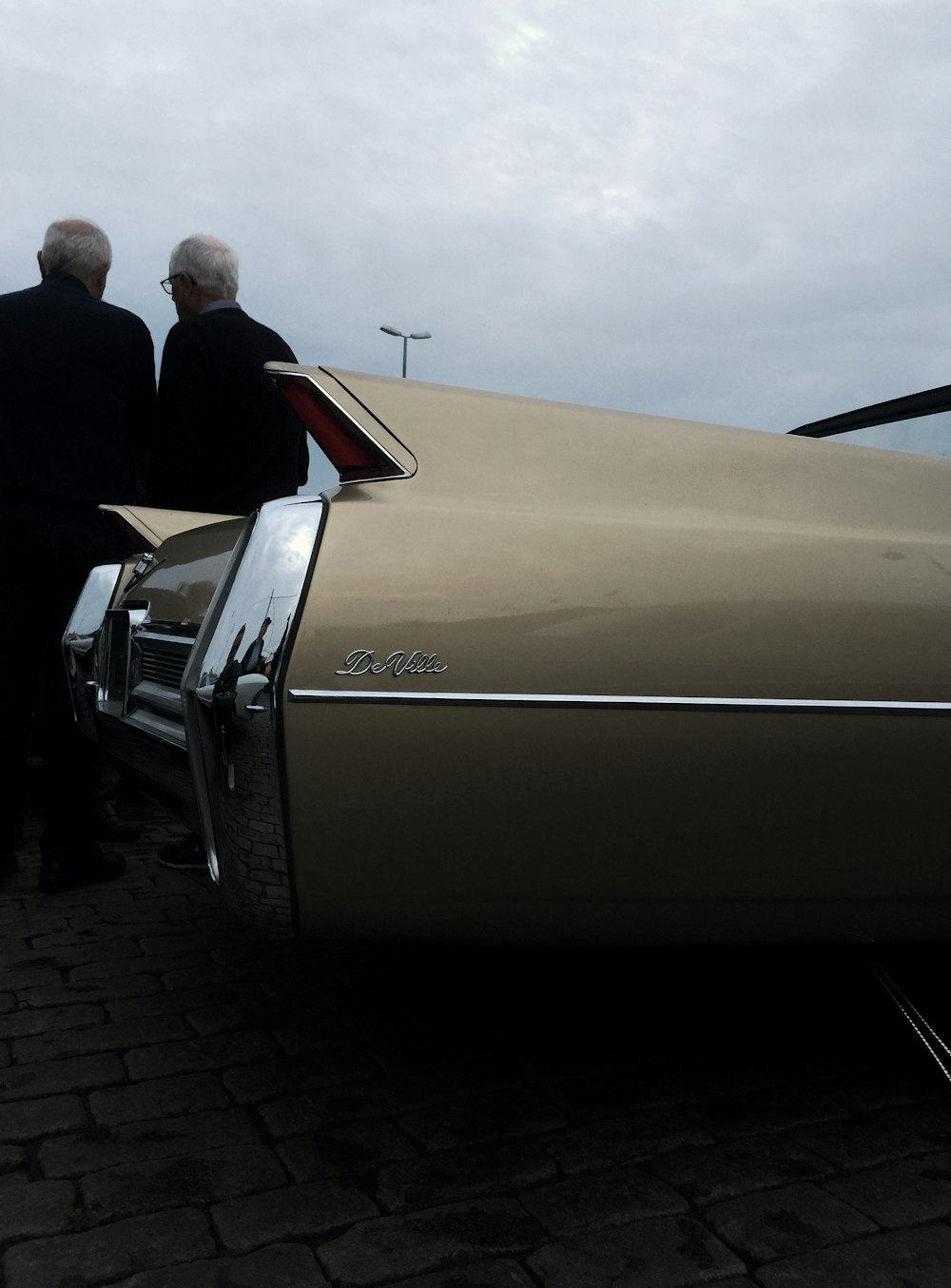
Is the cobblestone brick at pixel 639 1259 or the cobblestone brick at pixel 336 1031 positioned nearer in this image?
the cobblestone brick at pixel 639 1259

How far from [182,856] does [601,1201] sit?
2.50m

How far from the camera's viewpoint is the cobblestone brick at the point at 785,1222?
1.83m

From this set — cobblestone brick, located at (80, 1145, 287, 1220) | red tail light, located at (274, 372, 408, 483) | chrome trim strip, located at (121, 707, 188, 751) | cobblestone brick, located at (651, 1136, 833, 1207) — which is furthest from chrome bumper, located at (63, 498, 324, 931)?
cobblestone brick, located at (651, 1136, 833, 1207)

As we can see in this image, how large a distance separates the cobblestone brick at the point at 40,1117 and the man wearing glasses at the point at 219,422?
6.48 feet

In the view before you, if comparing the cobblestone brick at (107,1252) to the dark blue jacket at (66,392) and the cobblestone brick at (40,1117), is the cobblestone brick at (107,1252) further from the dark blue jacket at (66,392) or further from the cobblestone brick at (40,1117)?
the dark blue jacket at (66,392)

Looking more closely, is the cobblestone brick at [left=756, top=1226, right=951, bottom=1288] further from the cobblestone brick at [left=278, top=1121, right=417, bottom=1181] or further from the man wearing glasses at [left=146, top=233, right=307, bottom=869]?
the man wearing glasses at [left=146, top=233, right=307, bottom=869]

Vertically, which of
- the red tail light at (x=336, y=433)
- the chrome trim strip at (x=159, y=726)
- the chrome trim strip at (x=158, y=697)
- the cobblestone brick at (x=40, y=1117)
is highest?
the red tail light at (x=336, y=433)

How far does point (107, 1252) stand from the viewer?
178 cm

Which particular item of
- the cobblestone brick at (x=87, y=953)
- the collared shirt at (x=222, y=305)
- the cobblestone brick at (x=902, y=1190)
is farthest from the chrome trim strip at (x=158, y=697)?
the collared shirt at (x=222, y=305)

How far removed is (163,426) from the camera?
3797 millimetres

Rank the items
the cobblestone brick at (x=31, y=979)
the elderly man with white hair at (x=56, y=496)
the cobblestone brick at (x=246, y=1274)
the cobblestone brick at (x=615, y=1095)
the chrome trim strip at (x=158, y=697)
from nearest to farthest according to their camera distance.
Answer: the cobblestone brick at (x=246, y=1274) → the cobblestone brick at (x=615, y=1095) → the chrome trim strip at (x=158, y=697) → the cobblestone brick at (x=31, y=979) → the elderly man with white hair at (x=56, y=496)

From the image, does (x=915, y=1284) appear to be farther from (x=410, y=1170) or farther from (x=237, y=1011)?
(x=237, y=1011)

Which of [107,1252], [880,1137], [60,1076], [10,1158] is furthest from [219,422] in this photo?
[880,1137]

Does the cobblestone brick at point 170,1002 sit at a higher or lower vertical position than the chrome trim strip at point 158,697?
lower
